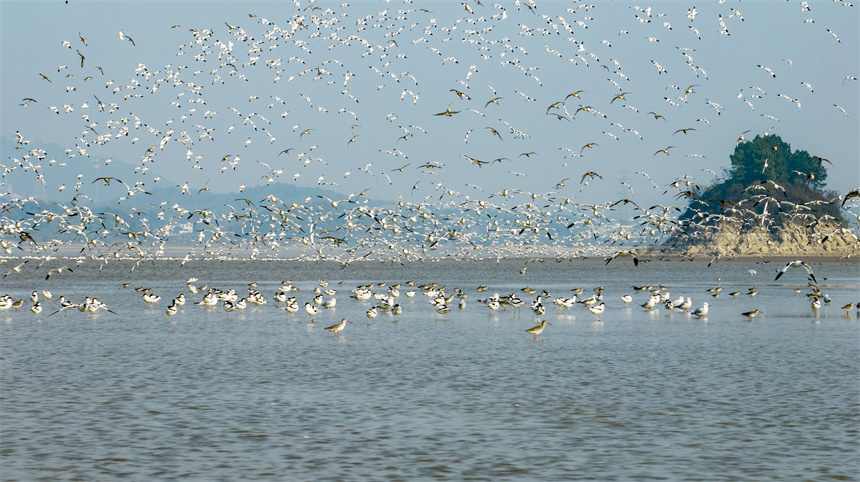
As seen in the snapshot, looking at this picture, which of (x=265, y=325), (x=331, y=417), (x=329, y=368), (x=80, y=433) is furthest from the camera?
(x=265, y=325)

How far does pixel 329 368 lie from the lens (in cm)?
2555

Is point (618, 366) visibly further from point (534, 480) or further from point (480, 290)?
point (480, 290)

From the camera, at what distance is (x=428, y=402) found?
20.1 m

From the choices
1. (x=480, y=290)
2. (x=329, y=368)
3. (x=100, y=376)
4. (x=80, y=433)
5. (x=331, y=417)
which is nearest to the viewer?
(x=80, y=433)

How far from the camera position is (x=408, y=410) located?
19.1 meters

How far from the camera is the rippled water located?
1481 centimetres

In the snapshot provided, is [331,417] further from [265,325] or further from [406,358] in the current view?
[265,325]

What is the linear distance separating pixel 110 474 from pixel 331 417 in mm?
5200

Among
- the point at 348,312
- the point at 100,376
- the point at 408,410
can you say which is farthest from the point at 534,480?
the point at 348,312

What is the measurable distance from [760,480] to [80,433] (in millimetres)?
11403

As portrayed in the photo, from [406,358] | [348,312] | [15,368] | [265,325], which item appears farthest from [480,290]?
[15,368]

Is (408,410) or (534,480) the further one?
(408,410)

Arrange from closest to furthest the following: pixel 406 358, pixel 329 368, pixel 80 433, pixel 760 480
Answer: pixel 760 480, pixel 80 433, pixel 329 368, pixel 406 358

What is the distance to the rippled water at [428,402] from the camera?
1481 centimetres
